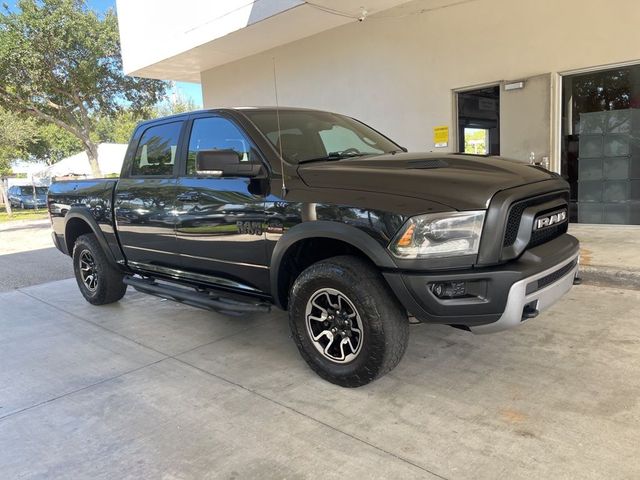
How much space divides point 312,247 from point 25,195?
34.1 meters

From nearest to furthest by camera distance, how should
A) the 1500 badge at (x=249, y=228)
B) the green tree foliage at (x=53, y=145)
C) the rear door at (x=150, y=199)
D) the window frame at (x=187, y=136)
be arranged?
the 1500 badge at (x=249, y=228)
the window frame at (x=187, y=136)
the rear door at (x=150, y=199)
the green tree foliage at (x=53, y=145)

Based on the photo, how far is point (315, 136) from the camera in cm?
411

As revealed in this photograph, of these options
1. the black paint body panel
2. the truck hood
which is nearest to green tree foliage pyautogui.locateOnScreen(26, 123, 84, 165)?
the black paint body panel

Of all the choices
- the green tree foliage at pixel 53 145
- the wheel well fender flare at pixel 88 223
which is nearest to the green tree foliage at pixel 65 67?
the green tree foliage at pixel 53 145

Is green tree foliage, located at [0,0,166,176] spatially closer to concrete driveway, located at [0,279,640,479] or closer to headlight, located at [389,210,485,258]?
concrete driveway, located at [0,279,640,479]

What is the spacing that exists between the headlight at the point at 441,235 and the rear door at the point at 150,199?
233 centimetres

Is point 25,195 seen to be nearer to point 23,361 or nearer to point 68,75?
point 68,75

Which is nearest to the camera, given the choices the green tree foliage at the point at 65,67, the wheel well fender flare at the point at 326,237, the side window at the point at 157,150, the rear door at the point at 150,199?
the wheel well fender flare at the point at 326,237

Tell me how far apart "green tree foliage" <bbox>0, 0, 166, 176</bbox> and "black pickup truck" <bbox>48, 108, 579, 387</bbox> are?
1725 centimetres

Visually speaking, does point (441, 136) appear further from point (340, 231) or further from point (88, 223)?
point (340, 231)

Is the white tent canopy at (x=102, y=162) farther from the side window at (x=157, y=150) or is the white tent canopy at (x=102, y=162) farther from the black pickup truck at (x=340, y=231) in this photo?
the black pickup truck at (x=340, y=231)

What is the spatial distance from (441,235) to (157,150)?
3.13 meters

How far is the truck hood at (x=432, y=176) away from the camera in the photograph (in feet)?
9.29

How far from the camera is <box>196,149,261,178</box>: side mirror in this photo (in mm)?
3488
